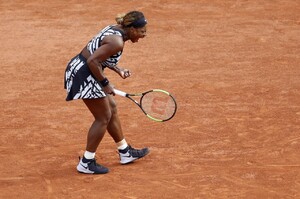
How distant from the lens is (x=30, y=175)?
7957 millimetres

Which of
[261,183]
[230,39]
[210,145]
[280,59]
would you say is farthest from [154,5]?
[261,183]

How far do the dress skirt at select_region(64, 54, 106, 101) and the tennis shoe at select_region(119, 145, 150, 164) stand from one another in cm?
84

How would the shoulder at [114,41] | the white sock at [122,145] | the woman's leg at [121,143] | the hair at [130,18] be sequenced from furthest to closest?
the white sock at [122,145]
the woman's leg at [121,143]
the hair at [130,18]
the shoulder at [114,41]

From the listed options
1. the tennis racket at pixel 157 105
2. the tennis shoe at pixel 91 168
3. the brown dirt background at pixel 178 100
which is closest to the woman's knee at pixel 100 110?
the tennis racket at pixel 157 105

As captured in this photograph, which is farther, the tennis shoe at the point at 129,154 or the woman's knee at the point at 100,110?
the tennis shoe at the point at 129,154

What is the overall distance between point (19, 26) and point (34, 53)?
167cm

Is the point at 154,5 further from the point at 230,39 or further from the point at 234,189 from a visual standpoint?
the point at 234,189

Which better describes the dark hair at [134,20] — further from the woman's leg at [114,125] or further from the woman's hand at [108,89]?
A: the woman's leg at [114,125]

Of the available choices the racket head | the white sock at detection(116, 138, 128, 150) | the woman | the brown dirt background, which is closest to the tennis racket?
the racket head

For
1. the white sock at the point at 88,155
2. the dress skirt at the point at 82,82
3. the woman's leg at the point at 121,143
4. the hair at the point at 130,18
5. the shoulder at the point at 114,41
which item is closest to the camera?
the shoulder at the point at 114,41

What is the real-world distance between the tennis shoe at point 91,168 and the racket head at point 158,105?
767mm

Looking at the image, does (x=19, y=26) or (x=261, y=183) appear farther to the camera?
(x=19, y=26)

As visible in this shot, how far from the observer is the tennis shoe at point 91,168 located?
7.93 metres

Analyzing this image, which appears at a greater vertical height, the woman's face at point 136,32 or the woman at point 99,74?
the woman's face at point 136,32
